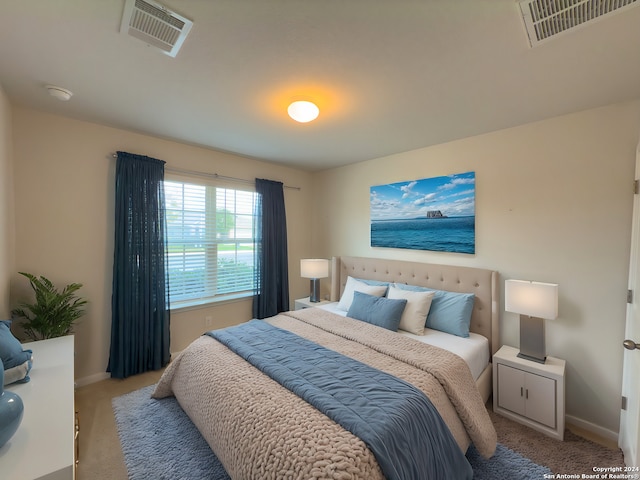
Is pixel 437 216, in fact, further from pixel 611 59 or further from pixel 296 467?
pixel 296 467

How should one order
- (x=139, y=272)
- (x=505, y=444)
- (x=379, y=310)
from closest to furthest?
(x=505, y=444) → (x=379, y=310) → (x=139, y=272)

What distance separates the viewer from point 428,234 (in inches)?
120

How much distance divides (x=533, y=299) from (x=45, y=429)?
3.04m

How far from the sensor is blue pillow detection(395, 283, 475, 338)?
248 cm

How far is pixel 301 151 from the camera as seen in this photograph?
3334 mm

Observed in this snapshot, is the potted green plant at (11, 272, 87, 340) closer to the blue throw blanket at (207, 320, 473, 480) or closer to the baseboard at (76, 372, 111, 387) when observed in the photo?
the baseboard at (76, 372, 111, 387)

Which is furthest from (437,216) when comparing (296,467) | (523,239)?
(296,467)

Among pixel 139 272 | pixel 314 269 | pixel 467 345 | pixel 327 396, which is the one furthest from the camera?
pixel 314 269

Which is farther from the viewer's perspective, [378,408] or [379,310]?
[379,310]

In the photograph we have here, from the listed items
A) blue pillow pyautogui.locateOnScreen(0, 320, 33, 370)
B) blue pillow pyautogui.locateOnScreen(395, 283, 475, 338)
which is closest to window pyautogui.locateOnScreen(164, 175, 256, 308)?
blue pillow pyautogui.locateOnScreen(0, 320, 33, 370)

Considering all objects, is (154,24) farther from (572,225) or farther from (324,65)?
(572,225)

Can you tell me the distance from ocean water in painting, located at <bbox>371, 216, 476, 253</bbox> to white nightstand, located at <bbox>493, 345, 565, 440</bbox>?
1074 millimetres

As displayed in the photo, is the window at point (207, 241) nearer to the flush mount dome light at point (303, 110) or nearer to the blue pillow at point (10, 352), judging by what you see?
the blue pillow at point (10, 352)

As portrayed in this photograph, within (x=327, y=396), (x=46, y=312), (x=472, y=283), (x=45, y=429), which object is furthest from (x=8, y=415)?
(x=472, y=283)
